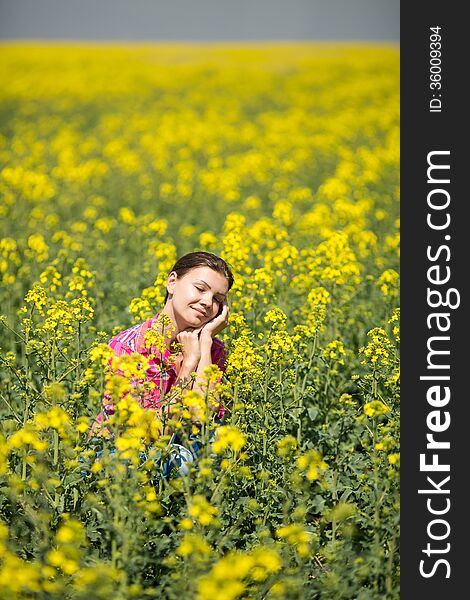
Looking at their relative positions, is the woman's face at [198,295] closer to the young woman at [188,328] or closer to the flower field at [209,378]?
the young woman at [188,328]

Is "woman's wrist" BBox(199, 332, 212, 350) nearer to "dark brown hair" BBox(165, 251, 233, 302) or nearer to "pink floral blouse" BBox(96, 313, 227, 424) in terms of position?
"pink floral blouse" BBox(96, 313, 227, 424)

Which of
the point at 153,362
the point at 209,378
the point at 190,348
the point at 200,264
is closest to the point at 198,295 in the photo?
the point at 200,264

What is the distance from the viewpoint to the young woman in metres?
4.33

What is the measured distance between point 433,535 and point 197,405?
1.15 metres

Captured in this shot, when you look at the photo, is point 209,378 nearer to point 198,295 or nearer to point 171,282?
point 198,295

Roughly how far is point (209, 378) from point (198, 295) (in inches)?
29.7

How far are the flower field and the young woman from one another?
0.52 feet

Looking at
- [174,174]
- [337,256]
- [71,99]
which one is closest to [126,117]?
[71,99]

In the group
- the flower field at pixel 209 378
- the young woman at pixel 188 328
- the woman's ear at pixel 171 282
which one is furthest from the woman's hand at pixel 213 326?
the woman's ear at pixel 171 282

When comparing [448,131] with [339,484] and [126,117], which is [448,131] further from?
[126,117]

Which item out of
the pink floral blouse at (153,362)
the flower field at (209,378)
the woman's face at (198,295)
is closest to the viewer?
the flower field at (209,378)

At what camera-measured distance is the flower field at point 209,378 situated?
338cm

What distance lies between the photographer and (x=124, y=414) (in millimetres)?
3500

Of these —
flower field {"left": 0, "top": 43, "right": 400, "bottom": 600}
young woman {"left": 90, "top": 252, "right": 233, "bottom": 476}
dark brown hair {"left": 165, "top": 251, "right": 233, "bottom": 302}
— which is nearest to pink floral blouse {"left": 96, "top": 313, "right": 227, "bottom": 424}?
young woman {"left": 90, "top": 252, "right": 233, "bottom": 476}
